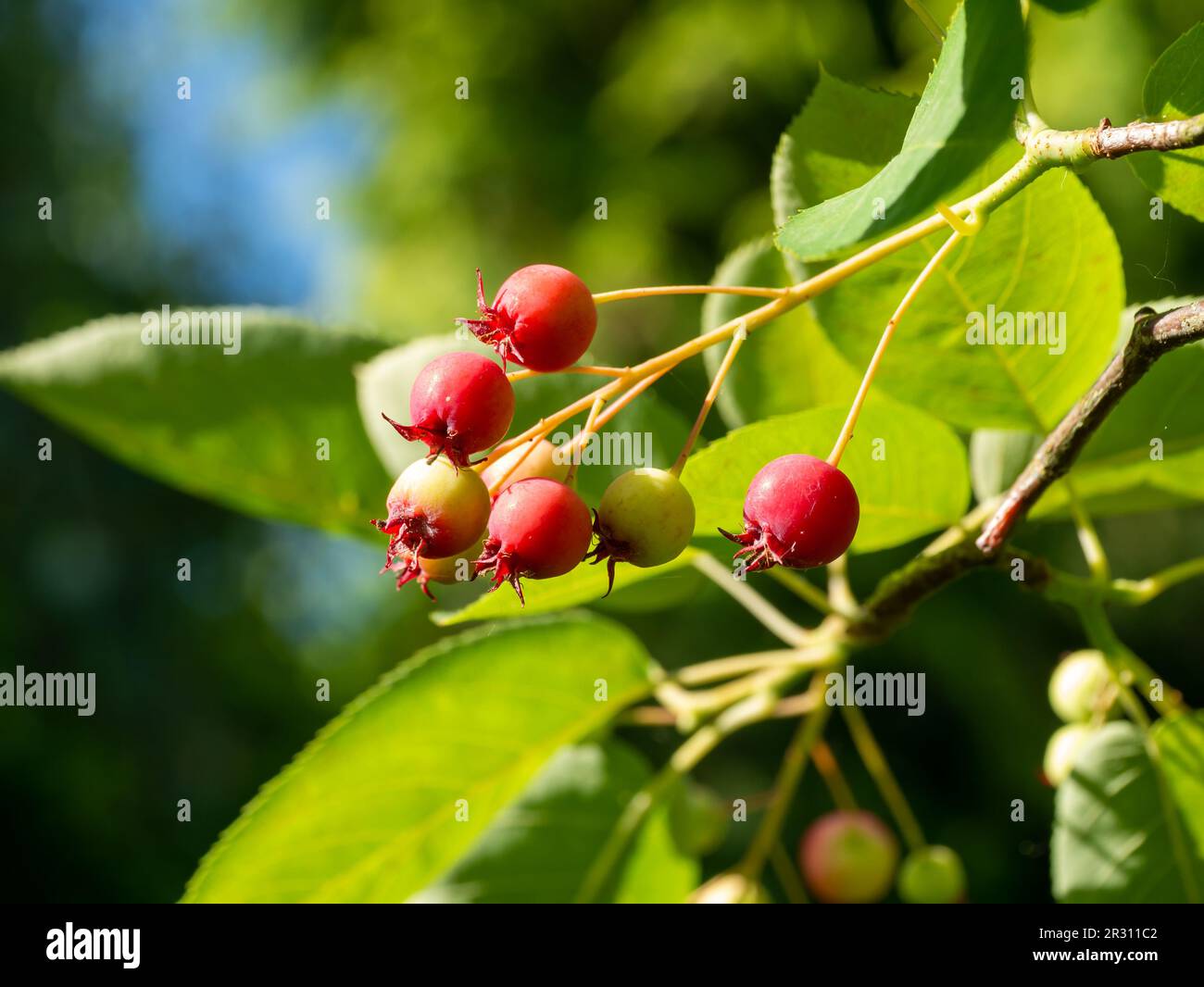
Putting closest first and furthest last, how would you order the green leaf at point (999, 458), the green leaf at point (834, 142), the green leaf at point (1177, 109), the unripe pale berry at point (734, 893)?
the green leaf at point (1177, 109) < the green leaf at point (834, 142) < the green leaf at point (999, 458) < the unripe pale berry at point (734, 893)

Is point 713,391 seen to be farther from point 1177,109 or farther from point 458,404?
point 1177,109

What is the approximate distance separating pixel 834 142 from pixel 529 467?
272 millimetres

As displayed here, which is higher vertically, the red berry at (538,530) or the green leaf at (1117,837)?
the red berry at (538,530)

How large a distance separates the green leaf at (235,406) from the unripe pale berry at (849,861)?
57 centimetres

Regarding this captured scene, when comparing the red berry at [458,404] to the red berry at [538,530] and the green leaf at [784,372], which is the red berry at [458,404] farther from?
the green leaf at [784,372]

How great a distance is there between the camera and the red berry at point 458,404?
0.46m

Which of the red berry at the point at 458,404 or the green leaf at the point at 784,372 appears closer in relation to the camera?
the red berry at the point at 458,404

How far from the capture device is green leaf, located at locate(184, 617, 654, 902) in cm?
86

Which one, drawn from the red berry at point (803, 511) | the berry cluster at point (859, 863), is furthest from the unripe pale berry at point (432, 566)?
the berry cluster at point (859, 863)

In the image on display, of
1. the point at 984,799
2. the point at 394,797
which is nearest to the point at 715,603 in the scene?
the point at 984,799

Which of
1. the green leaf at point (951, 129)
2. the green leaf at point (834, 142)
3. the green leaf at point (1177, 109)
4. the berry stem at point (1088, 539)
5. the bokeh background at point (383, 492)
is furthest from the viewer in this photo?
the bokeh background at point (383, 492)

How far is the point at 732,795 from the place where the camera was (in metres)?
3.08
